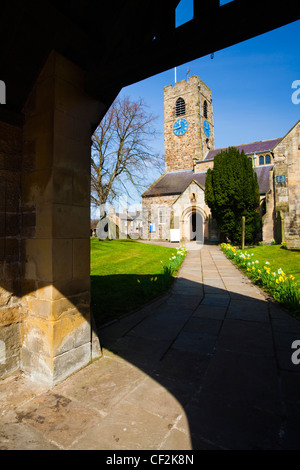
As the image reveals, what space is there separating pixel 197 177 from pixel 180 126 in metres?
9.00

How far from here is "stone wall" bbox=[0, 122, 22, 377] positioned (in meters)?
2.49

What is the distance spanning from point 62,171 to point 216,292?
4.56 meters

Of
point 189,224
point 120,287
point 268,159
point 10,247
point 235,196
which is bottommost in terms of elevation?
point 120,287

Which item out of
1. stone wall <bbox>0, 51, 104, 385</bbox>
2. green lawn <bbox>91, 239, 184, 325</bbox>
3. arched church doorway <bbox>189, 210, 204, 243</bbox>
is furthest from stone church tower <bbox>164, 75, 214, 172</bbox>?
stone wall <bbox>0, 51, 104, 385</bbox>

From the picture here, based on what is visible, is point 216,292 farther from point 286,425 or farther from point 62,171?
point 62,171

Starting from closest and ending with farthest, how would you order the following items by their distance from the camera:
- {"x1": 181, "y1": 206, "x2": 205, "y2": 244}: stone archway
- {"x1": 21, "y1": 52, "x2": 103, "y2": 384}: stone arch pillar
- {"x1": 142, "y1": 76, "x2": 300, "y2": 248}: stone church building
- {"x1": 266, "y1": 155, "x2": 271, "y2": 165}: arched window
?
{"x1": 21, "y1": 52, "x2": 103, "y2": 384}: stone arch pillar, {"x1": 142, "y1": 76, "x2": 300, "y2": 248}: stone church building, {"x1": 181, "y1": 206, "x2": 205, "y2": 244}: stone archway, {"x1": 266, "y1": 155, "x2": 271, "y2": 165}: arched window

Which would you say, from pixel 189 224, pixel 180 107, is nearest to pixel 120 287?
pixel 189 224

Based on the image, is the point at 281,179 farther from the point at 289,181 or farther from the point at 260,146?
the point at 260,146

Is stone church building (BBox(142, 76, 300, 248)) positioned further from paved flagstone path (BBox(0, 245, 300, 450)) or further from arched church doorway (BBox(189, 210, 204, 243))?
paved flagstone path (BBox(0, 245, 300, 450))

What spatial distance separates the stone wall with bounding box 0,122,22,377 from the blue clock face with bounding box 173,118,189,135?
33838 mm

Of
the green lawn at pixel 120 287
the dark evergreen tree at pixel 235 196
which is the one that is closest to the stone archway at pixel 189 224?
the dark evergreen tree at pixel 235 196

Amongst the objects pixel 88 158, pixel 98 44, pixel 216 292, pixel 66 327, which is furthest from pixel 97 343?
pixel 216 292

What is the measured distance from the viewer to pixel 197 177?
97.0 ft

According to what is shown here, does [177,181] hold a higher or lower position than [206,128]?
lower
